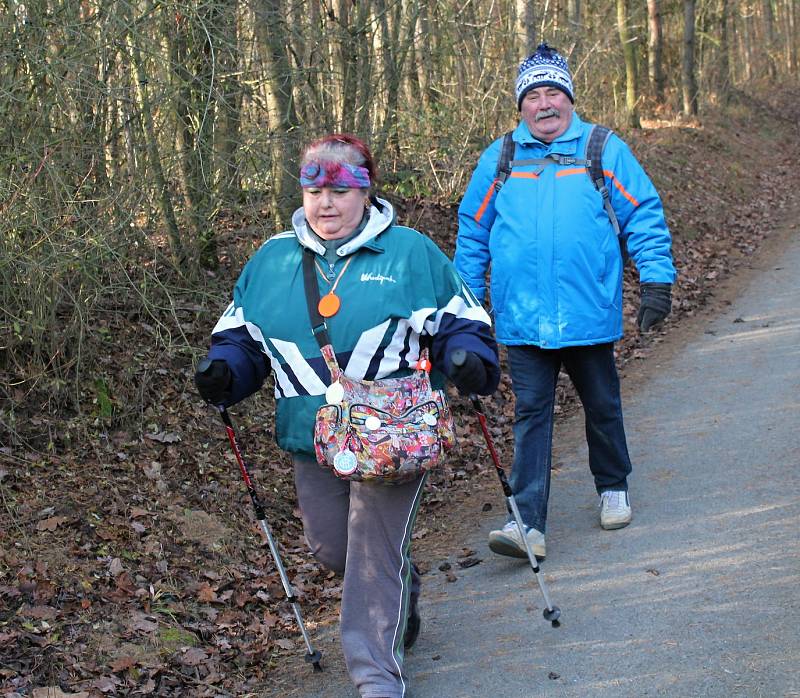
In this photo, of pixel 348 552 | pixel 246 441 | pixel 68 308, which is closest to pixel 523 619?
pixel 348 552

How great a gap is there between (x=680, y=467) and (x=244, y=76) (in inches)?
180

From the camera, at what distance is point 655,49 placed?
77.5 feet

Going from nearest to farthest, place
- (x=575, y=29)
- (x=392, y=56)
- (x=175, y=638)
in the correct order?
(x=175, y=638) < (x=392, y=56) < (x=575, y=29)

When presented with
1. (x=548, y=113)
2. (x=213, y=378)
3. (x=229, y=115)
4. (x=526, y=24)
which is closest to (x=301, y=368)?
(x=213, y=378)

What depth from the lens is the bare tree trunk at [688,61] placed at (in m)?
23.9

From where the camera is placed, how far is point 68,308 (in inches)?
274

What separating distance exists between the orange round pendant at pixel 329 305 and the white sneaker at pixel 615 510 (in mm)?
2646

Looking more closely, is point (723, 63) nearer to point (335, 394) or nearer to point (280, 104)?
point (280, 104)

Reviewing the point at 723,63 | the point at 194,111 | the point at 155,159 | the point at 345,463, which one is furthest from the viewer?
the point at 723,63

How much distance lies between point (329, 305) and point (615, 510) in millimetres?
2683

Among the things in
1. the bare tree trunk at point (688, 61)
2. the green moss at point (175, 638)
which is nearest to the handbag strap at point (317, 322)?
the green moss at point (175, 638)

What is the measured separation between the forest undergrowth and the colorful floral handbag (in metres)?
1.38

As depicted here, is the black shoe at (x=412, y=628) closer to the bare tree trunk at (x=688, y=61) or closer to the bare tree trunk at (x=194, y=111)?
the bare tree trunk at (x=194, y=111)

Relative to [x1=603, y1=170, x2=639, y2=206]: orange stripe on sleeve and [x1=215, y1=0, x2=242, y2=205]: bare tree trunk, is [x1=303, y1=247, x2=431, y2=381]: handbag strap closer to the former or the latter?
[x1=603, y1=170, x2=639, y2=206]: orange stripe on sleeve
